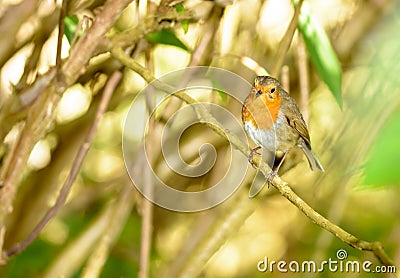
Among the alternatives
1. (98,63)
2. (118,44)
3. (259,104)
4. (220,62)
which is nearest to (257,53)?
(220,62)

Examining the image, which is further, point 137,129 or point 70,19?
point 137,129

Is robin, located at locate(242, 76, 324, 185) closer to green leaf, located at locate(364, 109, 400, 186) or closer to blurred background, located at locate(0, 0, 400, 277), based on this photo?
blurred background, located at locate(0, 0, 400, 277)

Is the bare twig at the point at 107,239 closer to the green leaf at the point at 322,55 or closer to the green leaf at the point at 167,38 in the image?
the green leaf at the point at 167,38

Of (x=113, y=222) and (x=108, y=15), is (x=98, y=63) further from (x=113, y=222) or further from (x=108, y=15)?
(x=108, y=15)

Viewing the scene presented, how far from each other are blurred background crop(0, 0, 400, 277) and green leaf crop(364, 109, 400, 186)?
34 centimetres

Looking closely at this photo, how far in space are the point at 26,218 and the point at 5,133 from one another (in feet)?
1.18

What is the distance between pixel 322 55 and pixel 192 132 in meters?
0.66

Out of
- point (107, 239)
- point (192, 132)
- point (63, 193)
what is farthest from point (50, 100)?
point (192, 132)

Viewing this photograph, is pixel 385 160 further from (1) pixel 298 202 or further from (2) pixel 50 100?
(2) pixel 50 100

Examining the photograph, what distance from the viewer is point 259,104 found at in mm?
779

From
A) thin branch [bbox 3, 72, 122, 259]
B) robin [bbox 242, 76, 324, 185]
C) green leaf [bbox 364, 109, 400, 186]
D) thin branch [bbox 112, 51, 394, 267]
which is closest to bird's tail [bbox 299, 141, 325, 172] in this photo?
robin [bbox 242, 76, 324, 185]

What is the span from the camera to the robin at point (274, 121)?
0.73m

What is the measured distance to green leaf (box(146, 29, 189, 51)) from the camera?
0.75 meters

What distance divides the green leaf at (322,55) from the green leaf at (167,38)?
14cm
